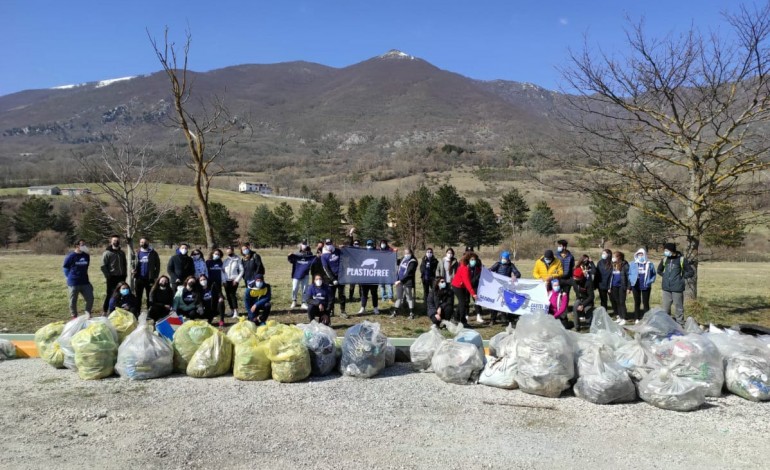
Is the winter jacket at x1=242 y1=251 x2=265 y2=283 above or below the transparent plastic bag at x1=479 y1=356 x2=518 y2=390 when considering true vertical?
above

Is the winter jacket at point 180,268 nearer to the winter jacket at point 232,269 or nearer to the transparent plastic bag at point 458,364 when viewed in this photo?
the winter jacket at point 232,269

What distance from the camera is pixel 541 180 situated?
42.9 feet

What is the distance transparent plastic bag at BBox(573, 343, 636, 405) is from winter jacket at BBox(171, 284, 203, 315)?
21.9 feet

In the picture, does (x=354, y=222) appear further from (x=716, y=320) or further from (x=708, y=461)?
(x=708, y=461)

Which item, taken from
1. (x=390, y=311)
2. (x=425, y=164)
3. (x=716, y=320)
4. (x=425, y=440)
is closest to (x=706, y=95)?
(x=716, y=320)

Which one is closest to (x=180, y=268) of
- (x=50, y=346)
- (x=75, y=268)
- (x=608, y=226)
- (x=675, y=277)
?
(x=75, y=268)

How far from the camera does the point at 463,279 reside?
1073 cm

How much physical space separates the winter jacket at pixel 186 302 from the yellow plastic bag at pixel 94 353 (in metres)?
2.55

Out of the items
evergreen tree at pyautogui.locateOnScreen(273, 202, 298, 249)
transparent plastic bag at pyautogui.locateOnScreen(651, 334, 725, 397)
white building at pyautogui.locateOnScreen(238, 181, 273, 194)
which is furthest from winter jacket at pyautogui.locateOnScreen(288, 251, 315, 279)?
white building at pyautogui.locateOnScreen(238, 181, 273, 194)

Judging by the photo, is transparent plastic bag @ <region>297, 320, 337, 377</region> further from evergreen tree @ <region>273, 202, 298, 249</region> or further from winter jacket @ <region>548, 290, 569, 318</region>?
evergreen tree @ <region>273, 202, 298, 249</region>

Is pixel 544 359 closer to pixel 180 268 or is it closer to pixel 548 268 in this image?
pixel 548 268

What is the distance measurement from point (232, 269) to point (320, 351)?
460 centimetres

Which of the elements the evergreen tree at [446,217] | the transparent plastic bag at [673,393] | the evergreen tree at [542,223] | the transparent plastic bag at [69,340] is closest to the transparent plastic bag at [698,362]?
the transparent plastic bag at [673,393]

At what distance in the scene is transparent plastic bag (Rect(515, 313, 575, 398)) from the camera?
6703 millimetres
